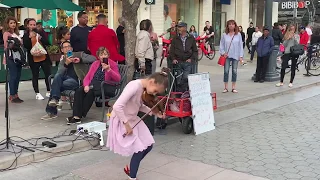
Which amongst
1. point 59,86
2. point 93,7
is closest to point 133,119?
point 59,86

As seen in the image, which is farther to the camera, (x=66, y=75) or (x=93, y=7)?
(x=93, y=7)

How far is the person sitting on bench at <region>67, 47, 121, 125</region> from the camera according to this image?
22.6ft

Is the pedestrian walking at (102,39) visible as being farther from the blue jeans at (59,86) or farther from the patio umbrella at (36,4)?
the patio umbrella at (36,4)

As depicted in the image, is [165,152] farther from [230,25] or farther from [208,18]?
[208,18]

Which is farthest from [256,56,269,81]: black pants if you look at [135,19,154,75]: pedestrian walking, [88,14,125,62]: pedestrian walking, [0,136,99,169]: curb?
[0,136,99,169]: curb

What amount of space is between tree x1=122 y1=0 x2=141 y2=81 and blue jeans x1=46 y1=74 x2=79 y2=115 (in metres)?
1.06

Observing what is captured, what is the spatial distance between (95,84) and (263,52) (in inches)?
263

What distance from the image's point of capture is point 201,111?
270 inches

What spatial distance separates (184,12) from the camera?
2461cm

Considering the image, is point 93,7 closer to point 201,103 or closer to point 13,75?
point 13,75

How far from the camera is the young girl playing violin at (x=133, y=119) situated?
4.08 metres

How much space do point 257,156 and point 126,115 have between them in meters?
2.28

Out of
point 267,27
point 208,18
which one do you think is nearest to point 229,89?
point 267,27

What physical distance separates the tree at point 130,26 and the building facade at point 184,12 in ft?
33.1
